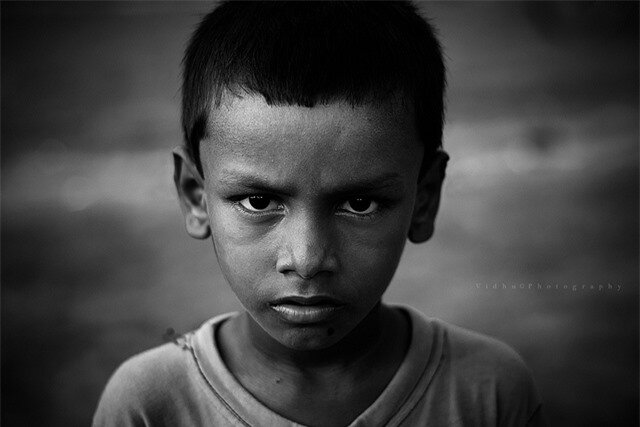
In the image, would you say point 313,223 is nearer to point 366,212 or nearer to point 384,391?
point 366,212

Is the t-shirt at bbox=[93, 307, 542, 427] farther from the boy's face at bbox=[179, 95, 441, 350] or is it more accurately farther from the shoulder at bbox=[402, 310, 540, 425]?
the boy's face at bbox=[179, 95, 441, 350]

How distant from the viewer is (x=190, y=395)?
886 millimetres

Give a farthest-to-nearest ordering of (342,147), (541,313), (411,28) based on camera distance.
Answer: (541,313) < (411,28) < (342,147)

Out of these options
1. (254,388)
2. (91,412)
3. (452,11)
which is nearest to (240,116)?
(254,388)

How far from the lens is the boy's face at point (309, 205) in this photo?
0.72m

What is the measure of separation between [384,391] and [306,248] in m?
0.26

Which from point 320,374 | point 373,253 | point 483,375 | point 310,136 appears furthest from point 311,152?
point 483,375

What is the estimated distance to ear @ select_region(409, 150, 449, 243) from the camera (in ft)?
2.86

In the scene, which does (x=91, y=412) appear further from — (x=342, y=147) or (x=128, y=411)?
(x=342, y=147)

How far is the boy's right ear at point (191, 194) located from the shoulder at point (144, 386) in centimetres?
16

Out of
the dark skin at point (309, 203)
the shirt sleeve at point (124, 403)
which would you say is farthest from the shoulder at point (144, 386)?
the dark skin at point (309, 203)

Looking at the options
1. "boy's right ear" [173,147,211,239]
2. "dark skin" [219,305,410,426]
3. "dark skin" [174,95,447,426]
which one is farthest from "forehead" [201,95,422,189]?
"dark skin" [219,305,410,426]

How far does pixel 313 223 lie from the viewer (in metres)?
0.72

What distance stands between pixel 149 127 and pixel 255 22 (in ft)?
3.32
